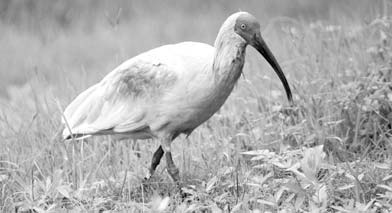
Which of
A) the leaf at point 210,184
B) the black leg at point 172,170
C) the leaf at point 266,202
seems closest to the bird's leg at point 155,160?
the black leg at point 172,170

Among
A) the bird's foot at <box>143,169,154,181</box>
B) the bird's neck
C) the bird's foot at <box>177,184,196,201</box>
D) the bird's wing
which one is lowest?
the bird's foot at <box>177,184,196,201</box>

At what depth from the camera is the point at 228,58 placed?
4645mm

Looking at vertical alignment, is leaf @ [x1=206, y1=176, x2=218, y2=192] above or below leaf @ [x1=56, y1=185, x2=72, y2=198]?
below

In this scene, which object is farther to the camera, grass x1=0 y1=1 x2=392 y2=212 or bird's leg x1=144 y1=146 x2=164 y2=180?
bird's leg x1=144 y1=146 x2=164 y2=180

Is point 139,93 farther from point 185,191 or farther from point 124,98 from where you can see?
point 185,191

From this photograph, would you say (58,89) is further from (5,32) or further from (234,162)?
(5,32)

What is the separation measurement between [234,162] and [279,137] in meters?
0.50

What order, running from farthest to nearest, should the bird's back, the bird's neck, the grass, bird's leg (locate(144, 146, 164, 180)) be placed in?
1. bird's leg (locate(144, 146, 164, 180))
2. the bird's back
3. the bird's neck
4. the grass

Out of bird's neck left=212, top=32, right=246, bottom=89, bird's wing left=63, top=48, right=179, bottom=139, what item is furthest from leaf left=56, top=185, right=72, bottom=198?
bird's neck left=212, top=32, right=246, bottom=89

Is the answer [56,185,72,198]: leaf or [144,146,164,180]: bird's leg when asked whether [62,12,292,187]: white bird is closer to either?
[144,146,164,180]: bird's leg

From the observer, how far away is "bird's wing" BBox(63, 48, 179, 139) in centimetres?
497

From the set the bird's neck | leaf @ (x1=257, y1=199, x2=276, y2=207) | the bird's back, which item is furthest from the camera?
the bird's back

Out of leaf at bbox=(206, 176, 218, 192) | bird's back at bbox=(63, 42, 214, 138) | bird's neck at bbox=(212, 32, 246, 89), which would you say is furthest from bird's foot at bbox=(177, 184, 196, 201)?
bird's neck at bbox=(212, 32, 246, 89)

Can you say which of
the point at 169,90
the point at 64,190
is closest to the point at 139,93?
the point at 169,90
